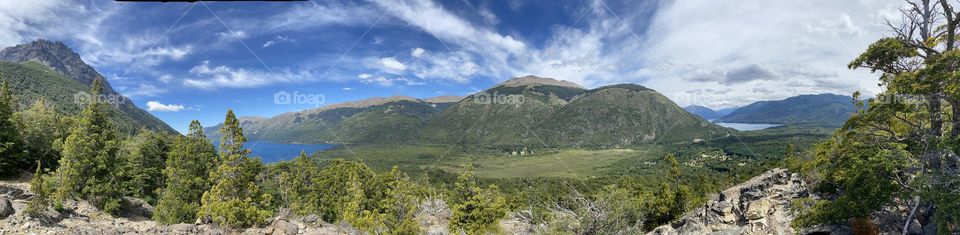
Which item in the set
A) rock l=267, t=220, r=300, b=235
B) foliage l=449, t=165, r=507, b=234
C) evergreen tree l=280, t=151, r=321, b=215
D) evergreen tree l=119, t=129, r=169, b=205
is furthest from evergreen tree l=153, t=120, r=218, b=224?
foliage l=449, t=165, r=507, b=234

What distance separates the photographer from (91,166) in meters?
28.4

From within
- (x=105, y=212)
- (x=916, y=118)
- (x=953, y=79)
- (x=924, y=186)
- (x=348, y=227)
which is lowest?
(x=348, y=227)

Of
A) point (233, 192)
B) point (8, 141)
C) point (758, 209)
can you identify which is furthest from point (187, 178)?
point (758, 209)

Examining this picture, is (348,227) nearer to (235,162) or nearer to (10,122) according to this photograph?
(235,162)

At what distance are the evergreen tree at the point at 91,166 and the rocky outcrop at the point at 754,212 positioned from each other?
40.5 m

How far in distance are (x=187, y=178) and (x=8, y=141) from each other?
54.2ft

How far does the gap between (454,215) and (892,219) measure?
22.4 meters

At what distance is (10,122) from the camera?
110 ft

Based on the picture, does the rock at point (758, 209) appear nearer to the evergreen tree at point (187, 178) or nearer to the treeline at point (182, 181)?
the treeline at point (182, 181)

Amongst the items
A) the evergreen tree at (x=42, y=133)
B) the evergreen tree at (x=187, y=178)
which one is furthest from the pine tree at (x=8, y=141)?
the evergreen tree at (x=187, y=178)

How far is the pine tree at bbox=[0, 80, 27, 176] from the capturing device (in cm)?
3272

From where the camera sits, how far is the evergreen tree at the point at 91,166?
27.2m

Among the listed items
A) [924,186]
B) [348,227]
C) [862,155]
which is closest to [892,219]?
[862,155]

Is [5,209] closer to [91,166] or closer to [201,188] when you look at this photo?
[91,166]
